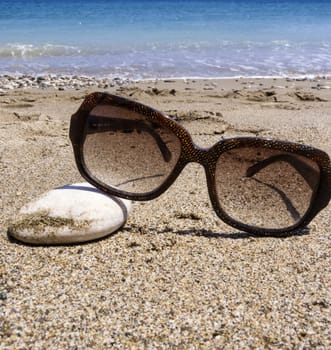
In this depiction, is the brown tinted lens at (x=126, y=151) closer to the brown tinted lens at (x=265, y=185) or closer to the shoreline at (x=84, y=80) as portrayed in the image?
the brown tinted lens at (x=265, y=185)

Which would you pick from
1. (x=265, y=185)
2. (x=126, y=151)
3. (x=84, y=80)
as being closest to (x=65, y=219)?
(x=126, y=151)

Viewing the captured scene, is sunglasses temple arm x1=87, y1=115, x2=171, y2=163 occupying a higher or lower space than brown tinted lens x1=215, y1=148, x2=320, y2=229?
higher

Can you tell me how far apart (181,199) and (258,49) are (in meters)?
8.95

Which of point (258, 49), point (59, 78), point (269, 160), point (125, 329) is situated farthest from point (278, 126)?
point (258, 49)

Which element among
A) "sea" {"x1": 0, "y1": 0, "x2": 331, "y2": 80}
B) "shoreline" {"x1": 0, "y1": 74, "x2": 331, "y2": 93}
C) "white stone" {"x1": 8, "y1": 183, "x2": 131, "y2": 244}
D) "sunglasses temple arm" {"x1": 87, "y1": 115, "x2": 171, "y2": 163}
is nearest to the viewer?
"white stone" {"x1": 8, "y1": 183, "x2": 131, "y2": 244}

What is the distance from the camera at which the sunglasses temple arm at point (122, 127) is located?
1.90 metres

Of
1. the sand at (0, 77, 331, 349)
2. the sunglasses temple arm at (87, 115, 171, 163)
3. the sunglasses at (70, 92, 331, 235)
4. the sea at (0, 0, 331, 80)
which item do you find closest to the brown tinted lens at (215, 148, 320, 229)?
the sunglasses at (70, 92, 331, 235)

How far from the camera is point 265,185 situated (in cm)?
190

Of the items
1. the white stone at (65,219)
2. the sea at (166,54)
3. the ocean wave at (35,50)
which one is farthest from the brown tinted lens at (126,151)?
the ocean wave at (35,50)

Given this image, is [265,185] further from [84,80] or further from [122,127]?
[84,80]

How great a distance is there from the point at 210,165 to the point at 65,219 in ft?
2.17

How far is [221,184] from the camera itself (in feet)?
6.27

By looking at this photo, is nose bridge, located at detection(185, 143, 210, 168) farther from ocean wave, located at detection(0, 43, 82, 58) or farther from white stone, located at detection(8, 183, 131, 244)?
ocean wave, located at detection(0, 43, 82, 58)

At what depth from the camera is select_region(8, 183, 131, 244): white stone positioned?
5.74ft
